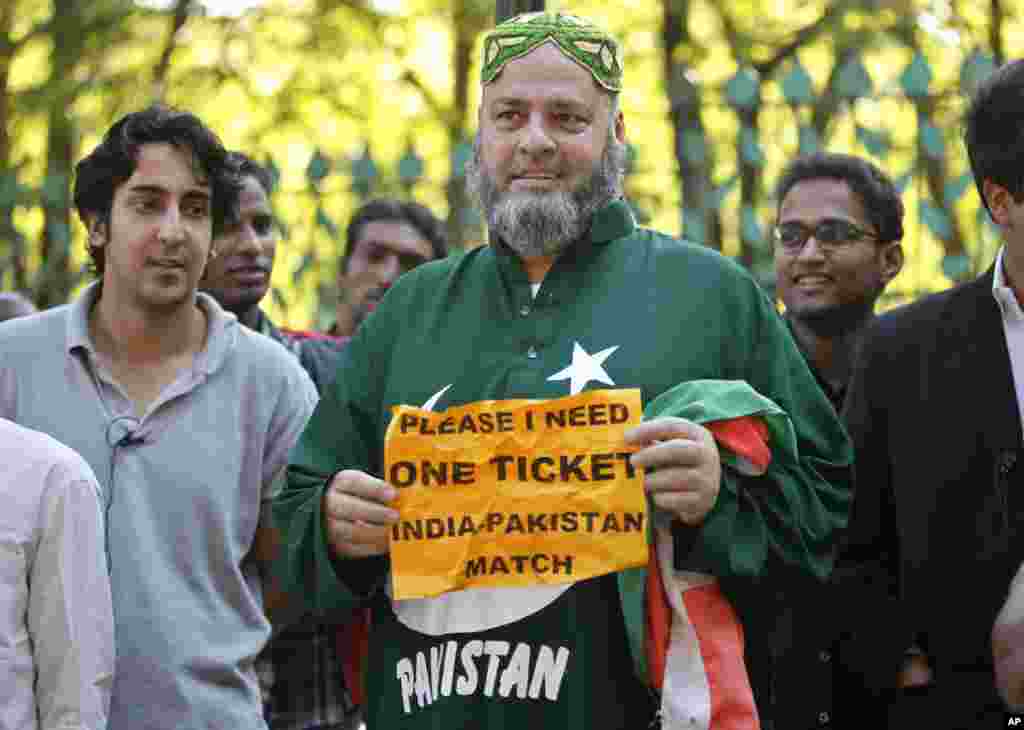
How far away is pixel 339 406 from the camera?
4.22 meters

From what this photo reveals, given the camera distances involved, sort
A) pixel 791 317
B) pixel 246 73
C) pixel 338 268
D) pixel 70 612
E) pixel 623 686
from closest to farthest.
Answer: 1. pixel 623 686
2. pixel 70 612
3. pixel 791 317
4. pixel 338 268
5. pixel 246 73

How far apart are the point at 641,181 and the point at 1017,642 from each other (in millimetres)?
5532

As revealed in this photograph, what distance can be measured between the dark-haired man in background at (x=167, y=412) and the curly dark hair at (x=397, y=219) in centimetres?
249

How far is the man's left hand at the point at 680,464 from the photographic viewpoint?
3.64 m

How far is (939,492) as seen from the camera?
440cm

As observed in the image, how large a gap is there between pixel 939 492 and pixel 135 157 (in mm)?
2149

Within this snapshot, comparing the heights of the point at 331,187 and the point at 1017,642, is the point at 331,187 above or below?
above

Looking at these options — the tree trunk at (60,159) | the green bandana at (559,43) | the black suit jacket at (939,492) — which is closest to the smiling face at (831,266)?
the black suit jacket at (939,492)

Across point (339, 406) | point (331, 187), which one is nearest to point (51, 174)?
point (331, 187)

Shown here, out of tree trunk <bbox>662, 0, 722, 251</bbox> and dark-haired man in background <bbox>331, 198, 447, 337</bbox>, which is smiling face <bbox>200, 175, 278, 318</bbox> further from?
tree trunk <bbox>662, 0, 722, 251</bbox>

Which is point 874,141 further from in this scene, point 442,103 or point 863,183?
point 442,103

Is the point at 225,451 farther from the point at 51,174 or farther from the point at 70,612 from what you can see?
the point at 51,174

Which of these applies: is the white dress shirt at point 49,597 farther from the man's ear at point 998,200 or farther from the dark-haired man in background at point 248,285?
the dark-haired man in background at point 248,285

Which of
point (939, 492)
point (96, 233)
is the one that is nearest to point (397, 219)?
point (96, 233)
